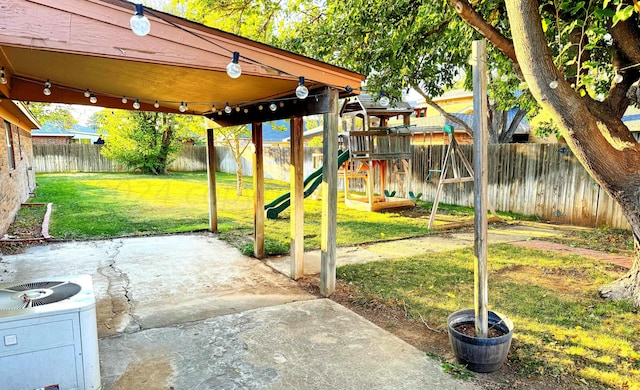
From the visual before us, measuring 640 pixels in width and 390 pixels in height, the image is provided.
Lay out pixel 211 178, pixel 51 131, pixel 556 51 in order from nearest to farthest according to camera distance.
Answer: pixel 556 51 → pixel 211 178 → pixel 51 131

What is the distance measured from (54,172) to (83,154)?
177cm

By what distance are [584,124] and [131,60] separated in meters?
3.48

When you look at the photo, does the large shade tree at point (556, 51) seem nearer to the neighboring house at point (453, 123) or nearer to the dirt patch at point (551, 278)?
the dirt patch at point (551, 278)

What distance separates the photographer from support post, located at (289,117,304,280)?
4.39 meters

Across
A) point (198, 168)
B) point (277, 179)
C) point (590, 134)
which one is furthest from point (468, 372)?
point (198, 168)

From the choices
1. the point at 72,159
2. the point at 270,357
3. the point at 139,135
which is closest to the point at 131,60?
the point at 270,357

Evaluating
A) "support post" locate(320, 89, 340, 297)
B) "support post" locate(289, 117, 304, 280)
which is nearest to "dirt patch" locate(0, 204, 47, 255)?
"support post" locate(289, 117, 304, 280)

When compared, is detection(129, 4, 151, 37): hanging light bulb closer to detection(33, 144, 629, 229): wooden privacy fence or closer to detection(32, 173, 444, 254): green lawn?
detection(32, 173, 444, 254): green lawn

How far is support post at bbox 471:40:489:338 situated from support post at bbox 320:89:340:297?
1.53 meters

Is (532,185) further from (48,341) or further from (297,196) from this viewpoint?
(48,341)

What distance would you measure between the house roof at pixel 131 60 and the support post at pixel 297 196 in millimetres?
376

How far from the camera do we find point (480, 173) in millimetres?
2434

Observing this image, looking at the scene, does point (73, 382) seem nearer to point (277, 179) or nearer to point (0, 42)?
point (0, 42)

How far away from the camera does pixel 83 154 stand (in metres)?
21.4
